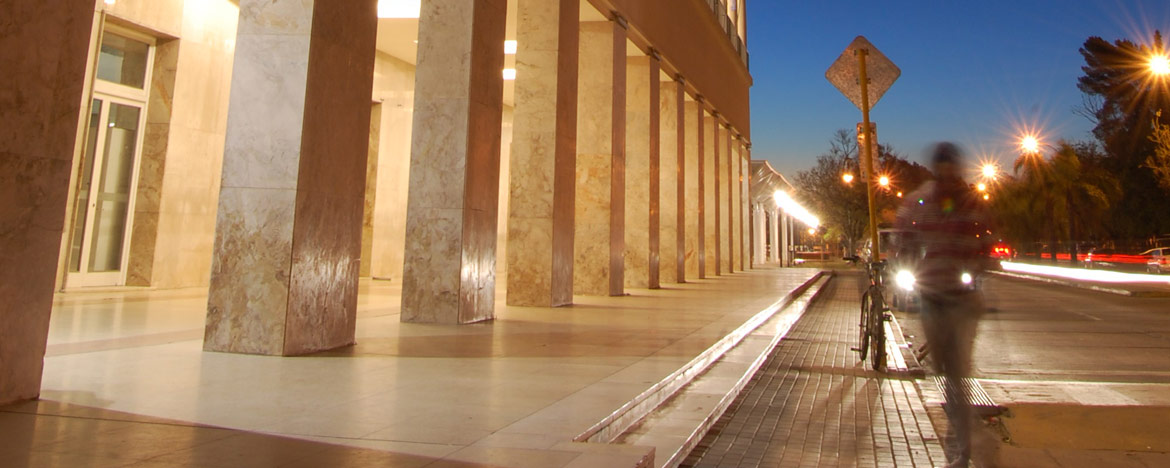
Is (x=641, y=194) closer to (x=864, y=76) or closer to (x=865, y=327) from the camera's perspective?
(x=864, y=76)

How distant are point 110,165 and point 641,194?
11392mm

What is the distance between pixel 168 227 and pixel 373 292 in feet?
13.3

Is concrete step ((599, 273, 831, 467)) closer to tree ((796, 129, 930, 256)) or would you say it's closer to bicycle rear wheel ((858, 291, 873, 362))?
bicycle rear wheel ((858, 291, 873, 362))

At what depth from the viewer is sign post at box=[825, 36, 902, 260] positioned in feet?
27.6

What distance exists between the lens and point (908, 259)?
4.58m

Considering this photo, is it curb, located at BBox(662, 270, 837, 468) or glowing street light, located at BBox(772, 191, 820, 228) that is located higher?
glowing street light, located at BBox(772, 191, 820, 228)

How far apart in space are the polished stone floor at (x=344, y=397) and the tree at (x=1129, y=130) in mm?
50882

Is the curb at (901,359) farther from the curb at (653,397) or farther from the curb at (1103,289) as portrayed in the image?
the curb at (1103,289)

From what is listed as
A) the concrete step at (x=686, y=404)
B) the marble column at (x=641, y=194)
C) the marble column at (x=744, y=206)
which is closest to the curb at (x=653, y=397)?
the concrete step at (x=686, y=404)

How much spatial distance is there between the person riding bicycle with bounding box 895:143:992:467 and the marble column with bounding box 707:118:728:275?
22.1 m

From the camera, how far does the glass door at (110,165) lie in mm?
13031

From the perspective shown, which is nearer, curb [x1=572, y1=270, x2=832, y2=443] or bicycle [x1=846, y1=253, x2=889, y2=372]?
curb [x1=572, y1=270, x2=832, y2=443]

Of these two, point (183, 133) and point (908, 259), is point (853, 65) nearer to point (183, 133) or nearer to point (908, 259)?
point (908, 259)

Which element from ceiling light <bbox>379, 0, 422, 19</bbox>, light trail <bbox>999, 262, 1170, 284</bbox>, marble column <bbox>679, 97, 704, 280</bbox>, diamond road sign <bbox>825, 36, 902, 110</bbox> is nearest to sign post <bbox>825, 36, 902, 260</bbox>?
diamond road sign <bbox>825, 36, 902, 110</bbox>
